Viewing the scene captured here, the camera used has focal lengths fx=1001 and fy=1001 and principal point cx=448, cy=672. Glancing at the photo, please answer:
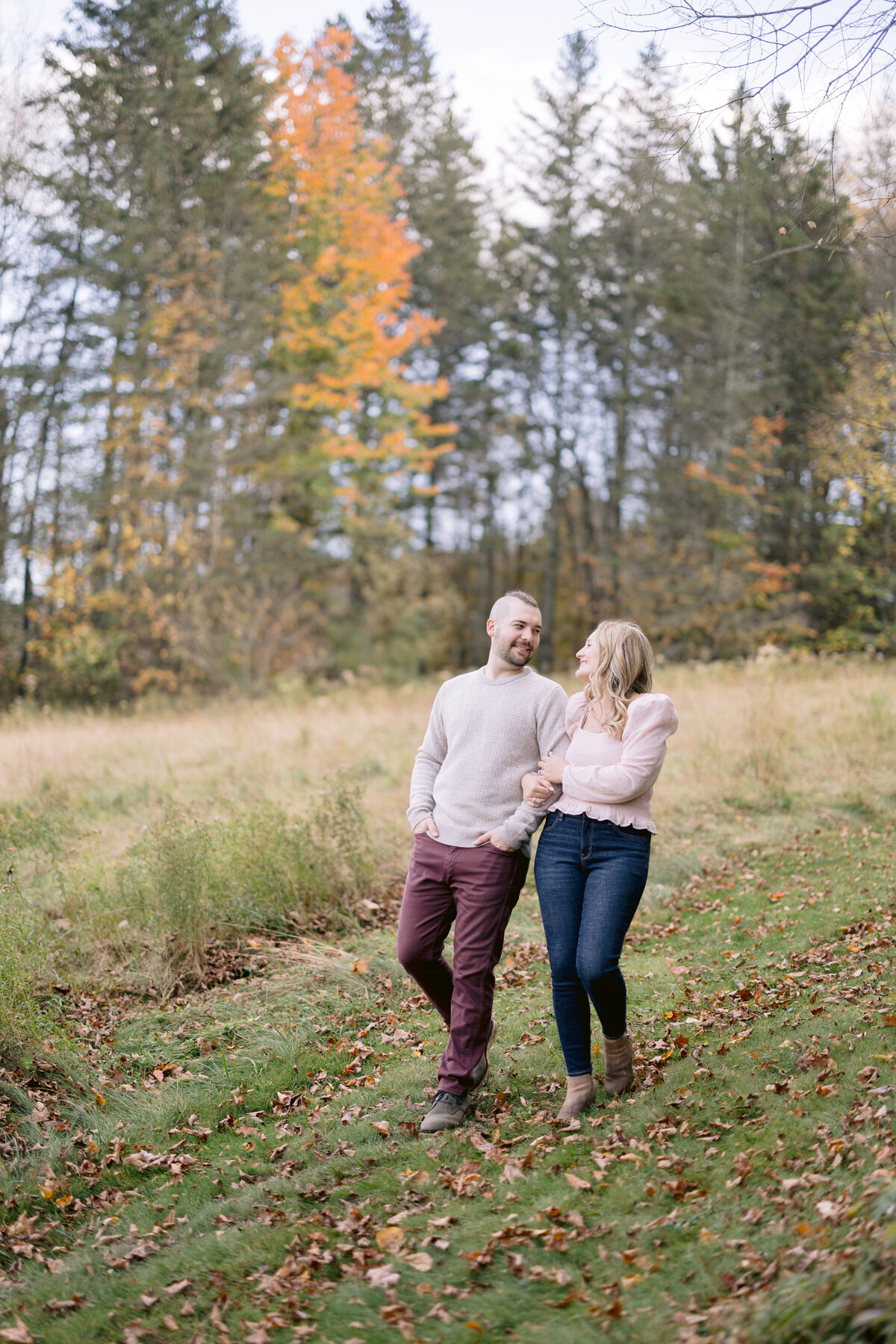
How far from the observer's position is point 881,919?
6199 millimetres

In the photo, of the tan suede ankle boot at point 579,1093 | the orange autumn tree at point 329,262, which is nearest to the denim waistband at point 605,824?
the tan suede ankle boot at point 579,1093

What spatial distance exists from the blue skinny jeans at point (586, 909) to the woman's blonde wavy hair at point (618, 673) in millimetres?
417

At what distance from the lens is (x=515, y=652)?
159 inches

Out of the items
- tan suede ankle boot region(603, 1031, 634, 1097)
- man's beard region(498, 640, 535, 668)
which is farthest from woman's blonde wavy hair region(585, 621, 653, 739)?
tan suede ankle boot region(603, 1031, 634, 1097)

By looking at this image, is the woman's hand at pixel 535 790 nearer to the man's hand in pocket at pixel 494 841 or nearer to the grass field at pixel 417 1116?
the man's hand in pocket at pixel 494 841

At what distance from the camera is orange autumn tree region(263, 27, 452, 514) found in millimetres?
19188

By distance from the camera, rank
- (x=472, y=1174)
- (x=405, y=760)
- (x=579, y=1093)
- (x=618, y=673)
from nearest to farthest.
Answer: (x=472, y=1174), (x=618, y=673), (x=579, y=1093), (x=405, y=760)

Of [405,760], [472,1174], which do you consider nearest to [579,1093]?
[472,1174]

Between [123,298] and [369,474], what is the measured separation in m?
5.72

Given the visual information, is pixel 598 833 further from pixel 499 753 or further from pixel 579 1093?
pixel 579 1093

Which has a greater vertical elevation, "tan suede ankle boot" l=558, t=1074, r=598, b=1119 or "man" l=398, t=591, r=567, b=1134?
"man" l=398, t=591, r=567, b=1134

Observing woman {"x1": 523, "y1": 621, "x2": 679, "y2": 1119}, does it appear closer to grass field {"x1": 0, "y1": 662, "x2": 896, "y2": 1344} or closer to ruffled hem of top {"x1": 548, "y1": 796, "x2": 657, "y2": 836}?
ruffled hem of top {"x1": 548, "y1": 796, "x2": 657, "y2": 836}

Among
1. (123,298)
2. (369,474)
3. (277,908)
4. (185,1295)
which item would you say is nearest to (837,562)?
(369,474)

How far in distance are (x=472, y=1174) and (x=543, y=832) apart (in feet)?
4.24
